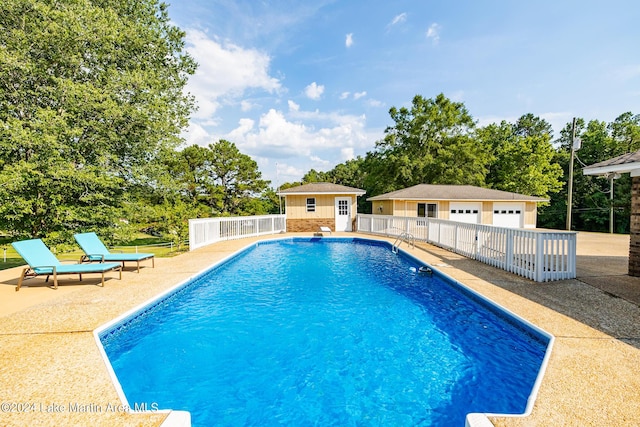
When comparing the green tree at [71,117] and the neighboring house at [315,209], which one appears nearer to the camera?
the green tree at [71,117]

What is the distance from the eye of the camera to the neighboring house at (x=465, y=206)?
63.1 ft

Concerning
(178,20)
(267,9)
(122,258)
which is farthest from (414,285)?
(178,20)

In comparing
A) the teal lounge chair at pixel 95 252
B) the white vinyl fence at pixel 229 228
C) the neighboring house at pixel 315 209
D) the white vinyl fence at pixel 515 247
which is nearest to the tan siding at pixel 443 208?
the neighboring house at pixel 315 209

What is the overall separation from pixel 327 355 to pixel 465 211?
60.9ft

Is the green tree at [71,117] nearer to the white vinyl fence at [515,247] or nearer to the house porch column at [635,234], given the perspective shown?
the white vinyl fence at [515,247]

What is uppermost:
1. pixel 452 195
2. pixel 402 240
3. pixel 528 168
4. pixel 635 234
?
pixel 528 168

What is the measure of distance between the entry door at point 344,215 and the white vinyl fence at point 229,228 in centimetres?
347

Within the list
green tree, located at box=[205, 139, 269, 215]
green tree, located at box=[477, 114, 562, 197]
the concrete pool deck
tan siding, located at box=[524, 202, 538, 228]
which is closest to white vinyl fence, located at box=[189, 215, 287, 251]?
the concrete pool deck

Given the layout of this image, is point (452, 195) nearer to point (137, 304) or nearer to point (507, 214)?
point (507, 214)

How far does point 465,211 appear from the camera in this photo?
64.9 feet

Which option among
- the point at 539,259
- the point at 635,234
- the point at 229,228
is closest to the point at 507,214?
the point at 635,234

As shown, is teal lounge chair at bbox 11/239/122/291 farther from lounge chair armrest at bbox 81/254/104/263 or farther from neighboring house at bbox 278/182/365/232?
neighboring house at bbox 278/182/365/232

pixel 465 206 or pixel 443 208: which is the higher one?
pixel 465 206

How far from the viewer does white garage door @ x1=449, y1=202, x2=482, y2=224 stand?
19659mm
